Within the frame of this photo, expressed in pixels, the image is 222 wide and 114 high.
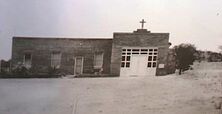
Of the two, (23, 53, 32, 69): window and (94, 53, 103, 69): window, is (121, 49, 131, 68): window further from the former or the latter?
(23, 53, 32, 69): window

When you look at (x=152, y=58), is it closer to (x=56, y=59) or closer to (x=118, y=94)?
(x=118, y=94)

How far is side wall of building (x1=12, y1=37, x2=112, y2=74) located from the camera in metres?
3.10

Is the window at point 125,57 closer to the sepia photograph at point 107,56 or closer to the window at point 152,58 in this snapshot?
the sepia photograph at point 107,56

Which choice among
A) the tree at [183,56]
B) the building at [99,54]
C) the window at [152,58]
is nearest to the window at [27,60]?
the building at [99,54]

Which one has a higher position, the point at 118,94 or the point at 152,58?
the point at 152,58

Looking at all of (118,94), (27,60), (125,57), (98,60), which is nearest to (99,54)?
(98,60)

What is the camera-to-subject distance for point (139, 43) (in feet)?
10.1

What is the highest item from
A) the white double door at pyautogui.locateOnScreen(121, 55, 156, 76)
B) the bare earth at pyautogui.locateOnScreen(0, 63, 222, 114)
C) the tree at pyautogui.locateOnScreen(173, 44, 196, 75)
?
the tree at pyautogui.locateOnScreen(173, 44, 196, 75)

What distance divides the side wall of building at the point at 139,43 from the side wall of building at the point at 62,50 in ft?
0.11

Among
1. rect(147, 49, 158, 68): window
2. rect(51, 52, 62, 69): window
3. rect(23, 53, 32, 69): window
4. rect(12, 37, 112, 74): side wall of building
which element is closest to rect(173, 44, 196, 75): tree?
rect(147, 49, 158, 68): window

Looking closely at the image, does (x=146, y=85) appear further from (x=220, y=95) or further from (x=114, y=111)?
(x=220, y=95)

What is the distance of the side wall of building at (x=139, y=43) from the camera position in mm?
3084

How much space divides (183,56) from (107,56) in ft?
1.41

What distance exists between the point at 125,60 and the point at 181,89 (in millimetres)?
365
